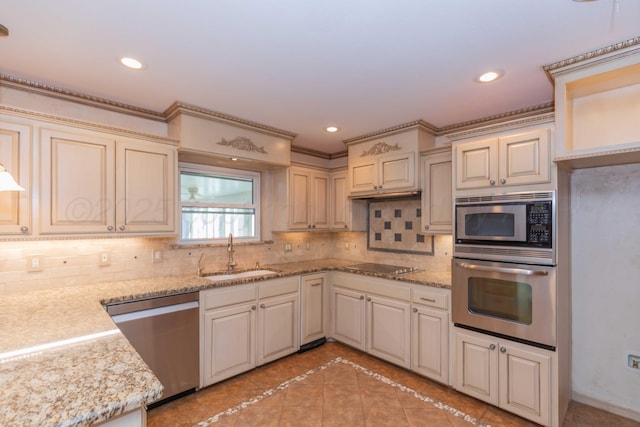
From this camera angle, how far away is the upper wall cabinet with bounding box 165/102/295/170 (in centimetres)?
269

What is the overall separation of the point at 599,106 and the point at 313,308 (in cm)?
298

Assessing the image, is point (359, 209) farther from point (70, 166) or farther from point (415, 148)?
point (70, 166)

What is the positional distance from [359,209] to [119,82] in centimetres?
273

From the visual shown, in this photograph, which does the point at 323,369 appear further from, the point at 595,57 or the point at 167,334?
the point at 595,57

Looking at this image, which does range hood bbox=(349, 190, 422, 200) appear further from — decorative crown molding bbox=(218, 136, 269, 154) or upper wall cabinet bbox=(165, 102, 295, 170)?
decorative crown molding bbox=(218, 136, 269, 154)

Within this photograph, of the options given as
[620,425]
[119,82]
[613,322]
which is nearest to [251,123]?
[119,82]

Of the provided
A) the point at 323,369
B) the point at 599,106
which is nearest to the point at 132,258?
the point at 323,369

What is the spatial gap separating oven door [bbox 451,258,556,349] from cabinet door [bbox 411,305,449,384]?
187 mm

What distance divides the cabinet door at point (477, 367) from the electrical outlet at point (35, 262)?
10.6 feet

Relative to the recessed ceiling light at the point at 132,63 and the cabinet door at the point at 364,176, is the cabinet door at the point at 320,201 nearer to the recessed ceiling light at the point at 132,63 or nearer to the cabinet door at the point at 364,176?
the cabinet door at the point at 364,176

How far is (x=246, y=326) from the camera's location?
284 centimetres

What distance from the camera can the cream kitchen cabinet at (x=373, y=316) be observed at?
2.90m

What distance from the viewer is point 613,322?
2.30 m

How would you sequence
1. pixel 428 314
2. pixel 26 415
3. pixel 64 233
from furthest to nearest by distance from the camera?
1. pixel 428 314
2. pixel 64 233
3. pixel 26 415
